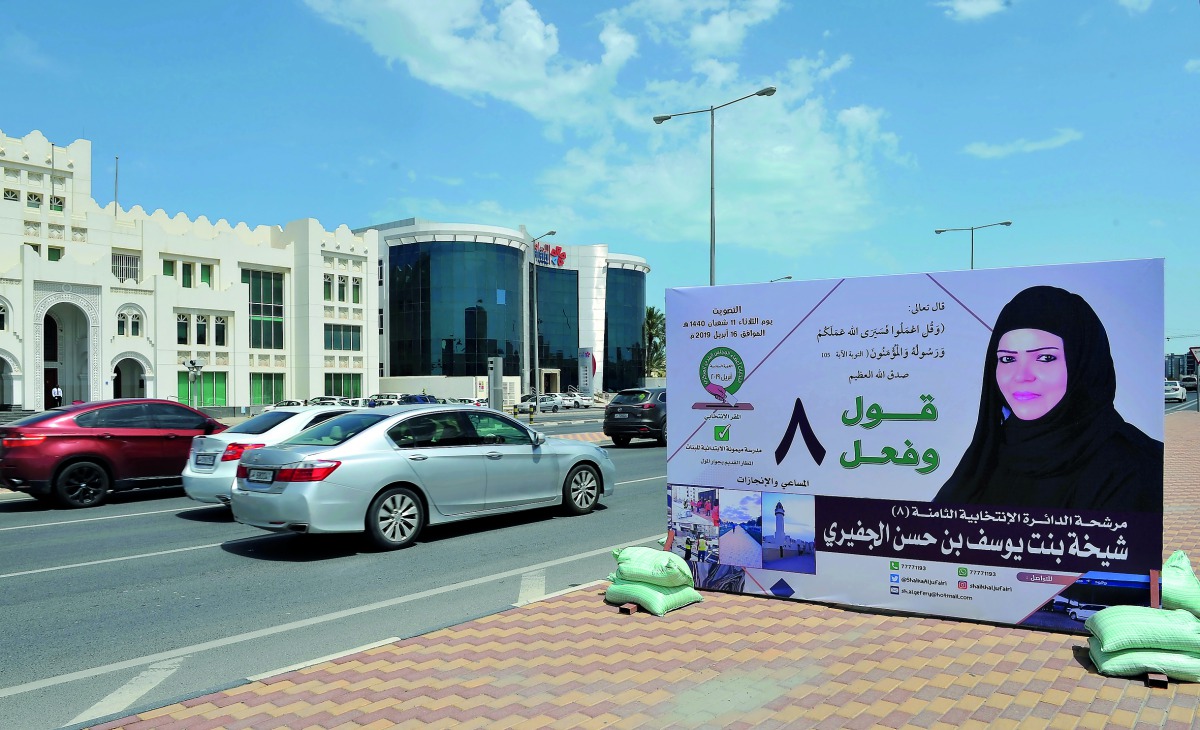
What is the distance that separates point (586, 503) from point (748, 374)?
510 cm

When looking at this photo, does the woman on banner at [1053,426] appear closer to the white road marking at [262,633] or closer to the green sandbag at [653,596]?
the green sandbag at [653,596]

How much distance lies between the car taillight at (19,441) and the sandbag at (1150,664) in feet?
44.0

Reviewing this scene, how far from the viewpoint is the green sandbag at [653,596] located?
5.88 metres

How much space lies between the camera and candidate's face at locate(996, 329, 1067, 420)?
5230mm

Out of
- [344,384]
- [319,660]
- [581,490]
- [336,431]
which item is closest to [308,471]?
[336,431]

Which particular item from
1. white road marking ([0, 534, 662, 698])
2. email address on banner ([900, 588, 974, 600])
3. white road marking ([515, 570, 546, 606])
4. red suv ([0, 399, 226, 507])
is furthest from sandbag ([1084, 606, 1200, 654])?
red suv ([0, 399, 226, 507])

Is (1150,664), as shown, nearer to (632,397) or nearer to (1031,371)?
(1031,371)

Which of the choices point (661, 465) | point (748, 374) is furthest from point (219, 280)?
point (748, 374)

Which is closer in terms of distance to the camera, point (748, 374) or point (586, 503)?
point (748, 374)

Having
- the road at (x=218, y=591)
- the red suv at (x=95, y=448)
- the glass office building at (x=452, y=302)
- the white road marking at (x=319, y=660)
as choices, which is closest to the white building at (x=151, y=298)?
the glass office building at (x=452, y=302)

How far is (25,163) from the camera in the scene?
Result: 155 ft

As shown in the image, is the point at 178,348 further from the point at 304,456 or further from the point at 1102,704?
the point at 1102,704

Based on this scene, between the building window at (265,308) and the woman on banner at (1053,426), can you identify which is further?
the building window at (265,308)

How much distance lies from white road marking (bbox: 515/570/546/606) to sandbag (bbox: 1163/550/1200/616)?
14.3 feet
